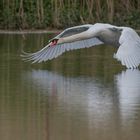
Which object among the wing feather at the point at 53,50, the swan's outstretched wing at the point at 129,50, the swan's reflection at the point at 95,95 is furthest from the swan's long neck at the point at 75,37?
the swan's reflection at the point at 95,95

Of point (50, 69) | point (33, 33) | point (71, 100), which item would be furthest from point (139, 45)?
point (33, 33)

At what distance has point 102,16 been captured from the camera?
25.2 m

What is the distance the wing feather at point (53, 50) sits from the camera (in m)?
15.6

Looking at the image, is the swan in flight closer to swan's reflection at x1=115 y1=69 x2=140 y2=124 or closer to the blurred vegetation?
swan's reflection at x1=115 y1=69 x2=140 y2=124

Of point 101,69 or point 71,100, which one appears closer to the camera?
point 71,100

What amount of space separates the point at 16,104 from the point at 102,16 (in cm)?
1505

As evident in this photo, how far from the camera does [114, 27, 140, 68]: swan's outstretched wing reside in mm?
13516

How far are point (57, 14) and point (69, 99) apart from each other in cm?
1368

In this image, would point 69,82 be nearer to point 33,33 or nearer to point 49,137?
point 49,137

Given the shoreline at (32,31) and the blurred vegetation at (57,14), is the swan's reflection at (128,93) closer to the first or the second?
the shoreline at (32,31)

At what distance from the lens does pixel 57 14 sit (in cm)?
2450

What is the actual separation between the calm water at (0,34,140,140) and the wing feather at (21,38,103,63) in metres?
0.15

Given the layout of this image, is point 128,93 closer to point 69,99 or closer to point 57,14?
point 69,99

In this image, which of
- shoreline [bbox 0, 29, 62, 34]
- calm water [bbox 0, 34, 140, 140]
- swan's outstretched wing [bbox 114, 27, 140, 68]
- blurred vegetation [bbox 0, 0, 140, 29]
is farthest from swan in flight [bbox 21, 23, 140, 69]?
blurred vegetation [bbox 0, 0, 140, 29]
